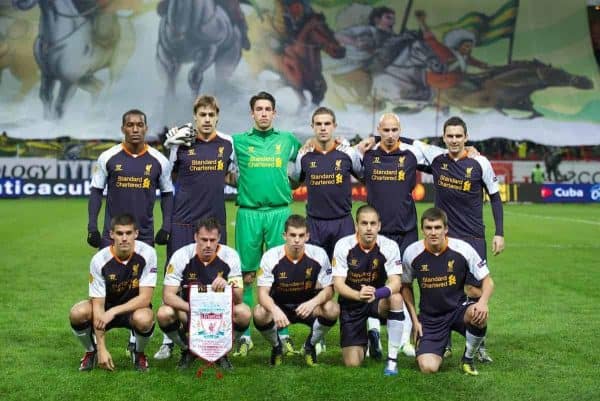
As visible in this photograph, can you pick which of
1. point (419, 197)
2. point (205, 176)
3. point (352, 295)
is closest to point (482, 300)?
point (352, 295)

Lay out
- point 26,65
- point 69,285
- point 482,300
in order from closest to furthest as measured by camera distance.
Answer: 1. point 482,300
2. point 69,285
3. point 26,65

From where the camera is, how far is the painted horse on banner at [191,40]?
3953 centimetres

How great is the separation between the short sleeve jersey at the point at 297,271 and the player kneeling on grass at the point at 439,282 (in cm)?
64

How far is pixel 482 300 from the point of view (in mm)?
6625

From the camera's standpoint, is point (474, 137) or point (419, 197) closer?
point (419, 197)

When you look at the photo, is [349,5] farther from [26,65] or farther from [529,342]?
[529,342]

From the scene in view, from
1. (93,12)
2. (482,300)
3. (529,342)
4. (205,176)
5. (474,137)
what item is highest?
(93,12)

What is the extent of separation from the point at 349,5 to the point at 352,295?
34851 mm

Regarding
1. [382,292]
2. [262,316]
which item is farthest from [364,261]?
[262,316]

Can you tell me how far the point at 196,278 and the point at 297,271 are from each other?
30.4 inches

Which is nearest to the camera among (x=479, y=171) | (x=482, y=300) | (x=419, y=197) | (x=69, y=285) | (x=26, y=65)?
(x=482, y=300)

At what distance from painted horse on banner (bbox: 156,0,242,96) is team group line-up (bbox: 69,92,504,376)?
32217 millimetres

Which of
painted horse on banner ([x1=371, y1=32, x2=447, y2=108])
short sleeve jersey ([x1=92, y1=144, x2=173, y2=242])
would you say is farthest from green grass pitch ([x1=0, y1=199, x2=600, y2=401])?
painted horse on banner ([x1=371, y1=32, x2=447, y2=108])

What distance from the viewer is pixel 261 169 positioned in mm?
7801
